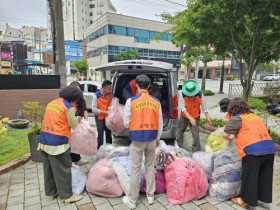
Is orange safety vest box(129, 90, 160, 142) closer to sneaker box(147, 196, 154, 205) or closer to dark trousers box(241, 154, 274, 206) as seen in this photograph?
sneaker box(147, 196, 154, 205)

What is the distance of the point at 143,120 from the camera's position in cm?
292

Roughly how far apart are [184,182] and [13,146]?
3963 mm

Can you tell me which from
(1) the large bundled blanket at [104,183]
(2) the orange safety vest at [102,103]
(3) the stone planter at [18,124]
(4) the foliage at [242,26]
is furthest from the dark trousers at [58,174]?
(4) the foliage at [242,26]

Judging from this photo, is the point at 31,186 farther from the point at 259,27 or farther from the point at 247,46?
the point at 247,46

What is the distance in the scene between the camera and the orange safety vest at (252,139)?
283 cm

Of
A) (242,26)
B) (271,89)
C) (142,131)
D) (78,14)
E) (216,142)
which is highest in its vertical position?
(78,14)

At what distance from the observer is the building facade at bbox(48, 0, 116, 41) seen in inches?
3098

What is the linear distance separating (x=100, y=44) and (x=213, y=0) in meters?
38.9

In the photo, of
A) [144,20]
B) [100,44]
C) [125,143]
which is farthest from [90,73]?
[125,143]

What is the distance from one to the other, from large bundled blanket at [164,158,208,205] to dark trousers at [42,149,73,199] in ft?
4.39

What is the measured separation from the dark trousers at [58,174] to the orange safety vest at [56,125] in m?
0.20

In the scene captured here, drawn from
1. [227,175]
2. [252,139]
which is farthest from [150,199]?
[252,139]

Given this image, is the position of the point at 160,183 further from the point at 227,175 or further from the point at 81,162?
the point at 81,162

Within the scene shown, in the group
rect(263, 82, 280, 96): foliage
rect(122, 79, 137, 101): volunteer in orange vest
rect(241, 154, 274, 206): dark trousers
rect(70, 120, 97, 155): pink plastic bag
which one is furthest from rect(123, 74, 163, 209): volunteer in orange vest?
rect(263, 82, 280, 96): foliage
